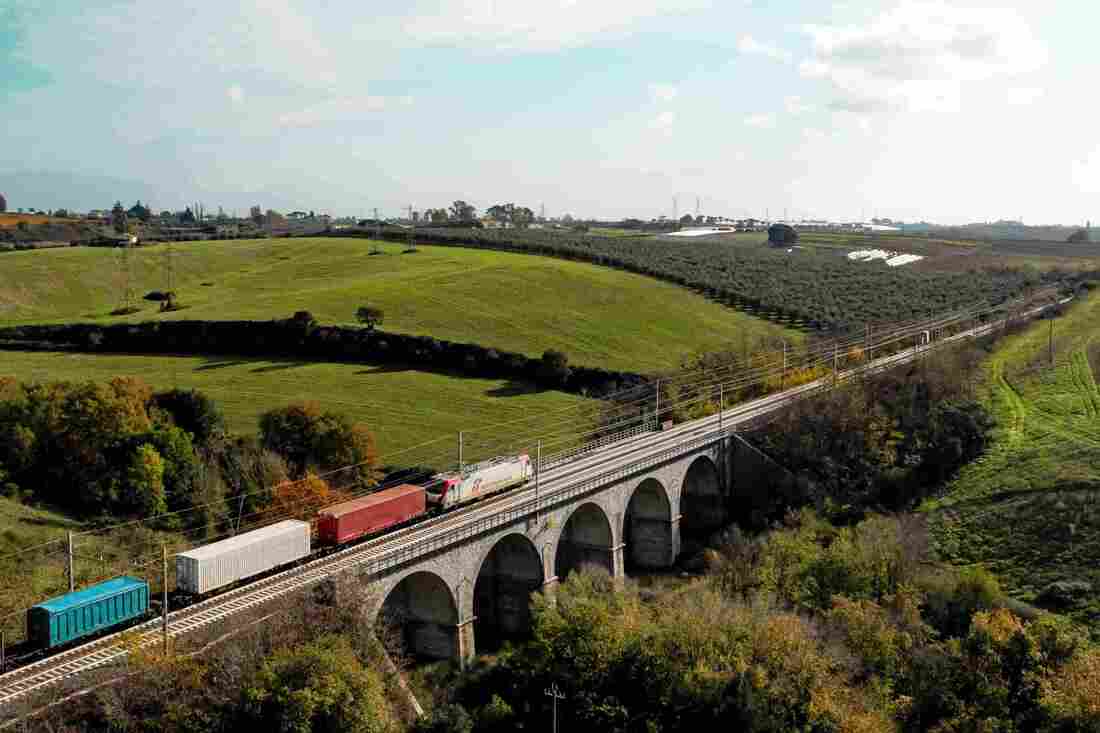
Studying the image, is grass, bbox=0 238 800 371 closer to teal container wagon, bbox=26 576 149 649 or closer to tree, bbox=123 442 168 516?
tree, bbox=123 442 168 516

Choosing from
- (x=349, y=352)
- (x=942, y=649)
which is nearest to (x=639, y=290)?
(x=349, y=352)

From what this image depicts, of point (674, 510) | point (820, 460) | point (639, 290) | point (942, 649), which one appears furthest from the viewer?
point (639, 290)

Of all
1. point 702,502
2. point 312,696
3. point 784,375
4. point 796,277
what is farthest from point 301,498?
point 796,277

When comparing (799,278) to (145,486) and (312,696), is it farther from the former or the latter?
(312,696)

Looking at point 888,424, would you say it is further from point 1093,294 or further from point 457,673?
point 1093,294

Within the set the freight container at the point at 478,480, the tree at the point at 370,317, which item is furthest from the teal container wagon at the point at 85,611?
the tree at the point at 370,317

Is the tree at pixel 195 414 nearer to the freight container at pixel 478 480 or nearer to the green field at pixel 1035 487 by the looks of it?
the freight container at pixel 478 480

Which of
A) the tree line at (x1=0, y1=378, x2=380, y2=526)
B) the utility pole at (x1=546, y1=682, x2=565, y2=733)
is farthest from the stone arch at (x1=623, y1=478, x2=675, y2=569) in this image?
the utility pole at (x1=546, y1=682, x2=565, y2=733)
